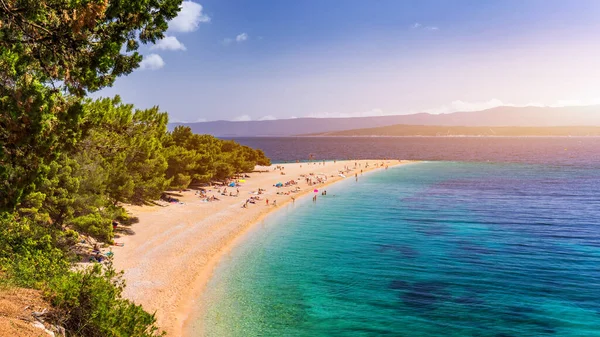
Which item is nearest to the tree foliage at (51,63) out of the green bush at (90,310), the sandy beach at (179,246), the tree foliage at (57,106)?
the tree foliage at (57,106)

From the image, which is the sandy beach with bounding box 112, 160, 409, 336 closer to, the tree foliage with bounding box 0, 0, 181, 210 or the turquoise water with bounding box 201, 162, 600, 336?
the turquoise water with bounding box 201, 162, 600, 336

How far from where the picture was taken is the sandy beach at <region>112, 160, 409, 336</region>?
19.5 m

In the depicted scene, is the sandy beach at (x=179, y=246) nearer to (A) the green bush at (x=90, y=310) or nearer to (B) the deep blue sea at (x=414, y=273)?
(B) the deep blue sea at (x=414, y=273)

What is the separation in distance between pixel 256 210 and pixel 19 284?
108 feet

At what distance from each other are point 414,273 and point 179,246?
17.3 metres

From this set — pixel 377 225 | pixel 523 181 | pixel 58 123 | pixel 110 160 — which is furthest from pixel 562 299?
pixel 523 181

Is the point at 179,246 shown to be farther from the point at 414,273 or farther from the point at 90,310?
the point at 90,310

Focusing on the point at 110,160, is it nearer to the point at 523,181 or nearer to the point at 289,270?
the point at 289,270

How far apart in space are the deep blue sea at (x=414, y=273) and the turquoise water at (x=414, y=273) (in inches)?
3.2

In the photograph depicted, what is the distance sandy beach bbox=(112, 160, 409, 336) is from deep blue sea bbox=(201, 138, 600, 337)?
1.29m

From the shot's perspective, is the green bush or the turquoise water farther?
the turquoise water

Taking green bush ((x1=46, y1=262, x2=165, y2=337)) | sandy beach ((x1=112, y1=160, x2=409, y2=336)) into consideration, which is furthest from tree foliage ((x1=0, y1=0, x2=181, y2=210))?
sandy beach ((x1=112, y1=160, x2=409, y2=336))

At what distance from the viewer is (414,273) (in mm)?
24422

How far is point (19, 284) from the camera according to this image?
11.4m
